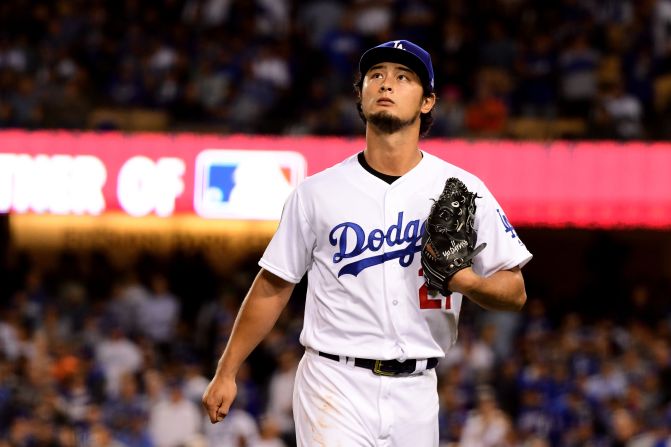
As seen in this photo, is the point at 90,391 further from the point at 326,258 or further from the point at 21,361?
the point at 326,258

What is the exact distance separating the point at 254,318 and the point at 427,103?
0.92 metres

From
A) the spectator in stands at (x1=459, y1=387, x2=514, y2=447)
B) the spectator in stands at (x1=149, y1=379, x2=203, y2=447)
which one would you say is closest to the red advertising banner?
the spectator in stands at (x1=149, y1=379, x2=203, y2=447)

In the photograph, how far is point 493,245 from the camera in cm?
420

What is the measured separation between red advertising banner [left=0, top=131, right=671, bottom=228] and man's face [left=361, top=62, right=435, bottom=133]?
8819 millimetres

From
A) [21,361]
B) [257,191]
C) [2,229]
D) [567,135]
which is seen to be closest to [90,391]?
[21,361]

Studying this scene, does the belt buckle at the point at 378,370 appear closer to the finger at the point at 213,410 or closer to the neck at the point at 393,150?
the finger at the point at 213,410

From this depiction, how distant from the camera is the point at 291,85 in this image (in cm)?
1459

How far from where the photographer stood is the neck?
4266mm

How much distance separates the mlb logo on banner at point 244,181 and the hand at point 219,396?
8.89 metres

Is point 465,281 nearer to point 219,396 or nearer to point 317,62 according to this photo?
point 219,396

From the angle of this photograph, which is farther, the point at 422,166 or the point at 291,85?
the point at 291,85

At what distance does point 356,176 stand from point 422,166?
0.74 ft

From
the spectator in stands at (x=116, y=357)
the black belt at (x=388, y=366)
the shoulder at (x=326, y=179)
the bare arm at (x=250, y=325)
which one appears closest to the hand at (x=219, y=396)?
the bare arm at (x=250, y=325)

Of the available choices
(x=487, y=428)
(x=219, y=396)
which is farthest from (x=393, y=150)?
(x=487, y=428)
